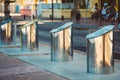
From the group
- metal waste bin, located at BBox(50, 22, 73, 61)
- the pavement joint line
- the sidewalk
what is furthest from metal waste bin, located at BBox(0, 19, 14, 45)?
the pavement joint line

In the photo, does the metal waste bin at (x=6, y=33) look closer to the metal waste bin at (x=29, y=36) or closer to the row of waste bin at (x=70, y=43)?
the row of waste bin at (x=70, y=43)

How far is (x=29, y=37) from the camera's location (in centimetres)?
1473

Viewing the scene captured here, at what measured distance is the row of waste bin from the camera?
9.80 metres

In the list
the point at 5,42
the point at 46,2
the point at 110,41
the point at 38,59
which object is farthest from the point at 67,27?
the point at 46,2

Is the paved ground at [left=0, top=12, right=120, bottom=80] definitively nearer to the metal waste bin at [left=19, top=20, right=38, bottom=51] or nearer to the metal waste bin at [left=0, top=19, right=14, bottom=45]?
the metal waste bin at [left=19, top=20, right=38, bottom=51]

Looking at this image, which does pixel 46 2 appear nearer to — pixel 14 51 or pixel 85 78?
pixel 14 51

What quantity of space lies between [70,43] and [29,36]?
3044mm

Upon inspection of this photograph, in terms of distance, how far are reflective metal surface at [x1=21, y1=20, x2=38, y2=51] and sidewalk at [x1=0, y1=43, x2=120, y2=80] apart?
697 millimetres

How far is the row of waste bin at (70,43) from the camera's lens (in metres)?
9.80

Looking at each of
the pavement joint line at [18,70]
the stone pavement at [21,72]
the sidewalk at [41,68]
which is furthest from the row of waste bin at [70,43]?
the pavement joint line at [18,70]

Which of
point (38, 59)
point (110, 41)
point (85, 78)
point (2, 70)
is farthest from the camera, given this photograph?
point (38, 59)

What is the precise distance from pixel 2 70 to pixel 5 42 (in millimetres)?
6615

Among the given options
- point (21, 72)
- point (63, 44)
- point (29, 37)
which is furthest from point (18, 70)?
point (29, 37)

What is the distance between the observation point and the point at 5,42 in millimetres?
17078
